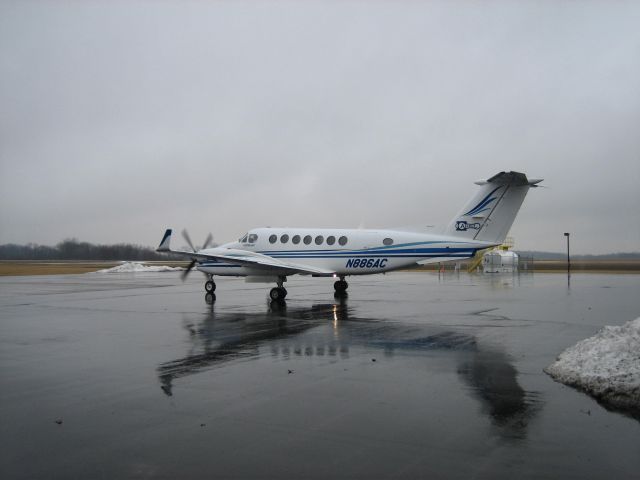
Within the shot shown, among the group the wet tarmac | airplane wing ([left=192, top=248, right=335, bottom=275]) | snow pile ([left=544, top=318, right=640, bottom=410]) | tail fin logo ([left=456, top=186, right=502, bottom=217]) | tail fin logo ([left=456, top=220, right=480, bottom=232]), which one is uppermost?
tail fin logo ([left=456, top=186, right=502, bottom=217])

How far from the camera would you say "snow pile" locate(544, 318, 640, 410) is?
7.01 metres

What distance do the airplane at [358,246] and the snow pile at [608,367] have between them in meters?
13.2

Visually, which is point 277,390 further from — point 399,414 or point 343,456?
point 343,456

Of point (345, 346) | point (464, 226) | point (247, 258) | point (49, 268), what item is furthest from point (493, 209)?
point (49, 268)

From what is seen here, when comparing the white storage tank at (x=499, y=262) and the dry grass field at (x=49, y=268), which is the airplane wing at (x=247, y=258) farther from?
the dry grass field at (x=49, y=268)

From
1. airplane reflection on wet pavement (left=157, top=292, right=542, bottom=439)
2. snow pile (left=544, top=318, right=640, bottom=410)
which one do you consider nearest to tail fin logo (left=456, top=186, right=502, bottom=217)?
airplane reflection on wet pavement (left=157, top=292, right=542, bottom=439)

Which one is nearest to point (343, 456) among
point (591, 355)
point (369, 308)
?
point (591, 355)

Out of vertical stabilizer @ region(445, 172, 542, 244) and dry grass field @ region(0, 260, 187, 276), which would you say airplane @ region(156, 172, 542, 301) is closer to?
vertical stabilizer @ region(445, 172, 542, 244)

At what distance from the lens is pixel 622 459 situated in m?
Answer: 5.09

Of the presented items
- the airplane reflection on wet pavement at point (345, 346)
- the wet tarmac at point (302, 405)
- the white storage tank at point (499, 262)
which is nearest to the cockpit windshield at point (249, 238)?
the airplane reflection on wet pavement at point (345, 346)

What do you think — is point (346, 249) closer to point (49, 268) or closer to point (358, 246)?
point (358, 246)

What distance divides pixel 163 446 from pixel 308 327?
31.1ft

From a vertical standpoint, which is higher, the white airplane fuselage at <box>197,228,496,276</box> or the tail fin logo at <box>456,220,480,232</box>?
the tail fin logo at <box>456,220,480,232</box>

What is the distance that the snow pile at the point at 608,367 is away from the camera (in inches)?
276
